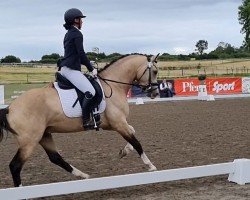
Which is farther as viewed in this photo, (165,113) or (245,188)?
(165,113)

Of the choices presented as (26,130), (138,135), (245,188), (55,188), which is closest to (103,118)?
(26,130)

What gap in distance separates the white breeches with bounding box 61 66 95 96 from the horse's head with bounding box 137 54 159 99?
1236mm

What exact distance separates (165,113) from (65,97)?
15.0m

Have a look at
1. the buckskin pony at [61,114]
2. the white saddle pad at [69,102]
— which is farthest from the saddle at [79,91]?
the buckskin pony at [61,114]

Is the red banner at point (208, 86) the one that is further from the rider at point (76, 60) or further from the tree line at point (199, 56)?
the rider at point (76, 60)

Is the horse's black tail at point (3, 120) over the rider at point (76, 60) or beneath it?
beneath

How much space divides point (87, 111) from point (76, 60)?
2.97ft

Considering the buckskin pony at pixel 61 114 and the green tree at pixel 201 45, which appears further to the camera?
the green tree at pixel 201 45

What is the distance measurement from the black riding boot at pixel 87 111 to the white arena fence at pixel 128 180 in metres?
1.38

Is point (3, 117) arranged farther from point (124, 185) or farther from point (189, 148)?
point (189, 148)

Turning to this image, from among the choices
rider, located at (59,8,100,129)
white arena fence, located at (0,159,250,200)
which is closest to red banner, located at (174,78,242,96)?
rider, located at (59,8,100,129)

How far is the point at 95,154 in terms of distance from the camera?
11.8 m

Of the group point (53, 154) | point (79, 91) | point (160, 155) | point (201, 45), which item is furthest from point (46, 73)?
point (201, 45)

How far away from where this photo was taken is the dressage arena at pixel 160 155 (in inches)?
309
